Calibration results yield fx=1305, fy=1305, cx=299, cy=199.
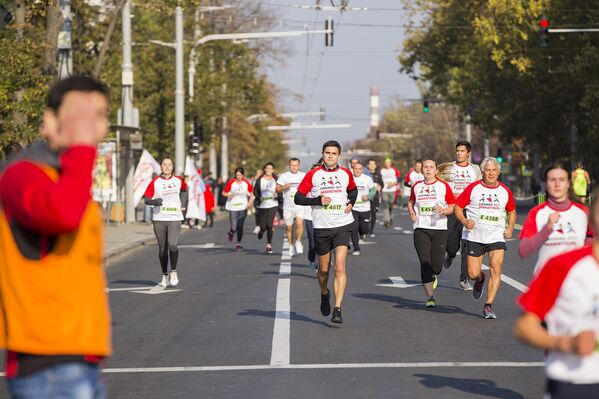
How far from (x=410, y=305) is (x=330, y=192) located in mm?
2346

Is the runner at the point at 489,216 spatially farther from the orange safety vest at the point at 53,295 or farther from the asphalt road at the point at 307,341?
the orange safety vest at the point at 53,295

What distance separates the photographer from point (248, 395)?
29.7 ft

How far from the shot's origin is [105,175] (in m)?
38.7

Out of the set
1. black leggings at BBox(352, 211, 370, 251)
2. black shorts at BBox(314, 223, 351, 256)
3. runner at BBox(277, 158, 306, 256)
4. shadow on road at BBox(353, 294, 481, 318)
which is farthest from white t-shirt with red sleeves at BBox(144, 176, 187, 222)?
black leggings at BBox(352, 211, 370, 251)

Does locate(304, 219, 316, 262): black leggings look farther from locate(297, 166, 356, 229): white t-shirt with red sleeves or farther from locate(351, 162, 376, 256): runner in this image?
locate(297, 166, 356, 229): white t-shirt with red sleeves

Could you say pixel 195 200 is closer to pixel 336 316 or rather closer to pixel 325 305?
pixel 325 305

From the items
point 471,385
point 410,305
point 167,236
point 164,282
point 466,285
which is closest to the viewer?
point 471,385

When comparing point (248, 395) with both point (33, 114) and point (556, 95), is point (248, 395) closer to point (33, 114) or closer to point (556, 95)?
point (33, 114)

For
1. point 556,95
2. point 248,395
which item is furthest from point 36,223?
point 556,95

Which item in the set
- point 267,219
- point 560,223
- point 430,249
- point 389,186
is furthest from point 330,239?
point 389,186

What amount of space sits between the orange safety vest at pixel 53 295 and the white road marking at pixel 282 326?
621 cm

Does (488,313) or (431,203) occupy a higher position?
(431,203)

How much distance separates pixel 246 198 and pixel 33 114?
506 cm

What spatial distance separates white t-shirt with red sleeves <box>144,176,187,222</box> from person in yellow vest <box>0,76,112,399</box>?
42.8 feet
